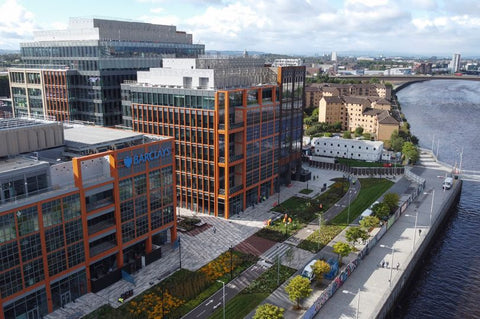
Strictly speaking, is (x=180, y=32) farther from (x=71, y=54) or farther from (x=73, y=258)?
(x=73, y=258)

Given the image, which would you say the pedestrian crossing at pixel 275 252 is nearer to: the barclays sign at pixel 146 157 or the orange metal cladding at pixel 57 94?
the barclays sign at pixel 146 157

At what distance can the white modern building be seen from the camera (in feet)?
458

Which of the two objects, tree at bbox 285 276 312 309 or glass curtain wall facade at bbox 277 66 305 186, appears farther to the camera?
glass curtain wall facade at bbox 277 66 305 186

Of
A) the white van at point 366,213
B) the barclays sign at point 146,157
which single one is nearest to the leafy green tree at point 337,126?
the white van at point 366,213

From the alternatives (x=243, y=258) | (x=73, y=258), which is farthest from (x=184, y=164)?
(x=73, y=258)

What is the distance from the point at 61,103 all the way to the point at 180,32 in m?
52.8

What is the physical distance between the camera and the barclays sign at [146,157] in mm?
65856

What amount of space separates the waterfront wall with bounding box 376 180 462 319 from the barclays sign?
137 ft

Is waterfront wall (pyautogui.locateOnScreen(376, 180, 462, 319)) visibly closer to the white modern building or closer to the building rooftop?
the white modern building

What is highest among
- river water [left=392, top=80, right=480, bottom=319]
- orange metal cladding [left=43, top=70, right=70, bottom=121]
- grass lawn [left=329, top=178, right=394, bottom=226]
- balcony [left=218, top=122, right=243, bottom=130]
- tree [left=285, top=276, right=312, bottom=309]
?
orange metal cladding [left=43, top=70, right=70, bottom=121]

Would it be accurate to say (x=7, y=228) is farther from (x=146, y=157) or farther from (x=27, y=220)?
(x=146, y=157)

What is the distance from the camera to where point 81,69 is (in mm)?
114688

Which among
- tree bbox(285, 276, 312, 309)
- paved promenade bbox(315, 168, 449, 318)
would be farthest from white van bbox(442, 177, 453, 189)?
tree bbox(285, 276, 312, 309)

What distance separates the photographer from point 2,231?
5034 cm
